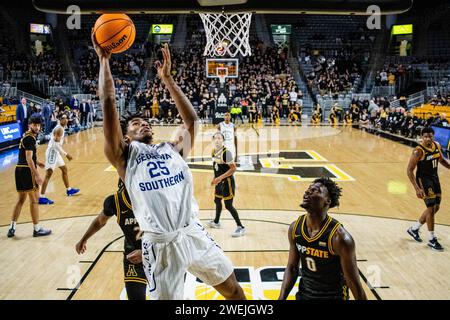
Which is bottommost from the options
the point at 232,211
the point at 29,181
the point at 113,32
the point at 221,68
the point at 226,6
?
the point at 232,211

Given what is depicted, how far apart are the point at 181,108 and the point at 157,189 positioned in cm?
73

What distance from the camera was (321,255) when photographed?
3002 millimetres

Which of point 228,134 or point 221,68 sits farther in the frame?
point 221,68

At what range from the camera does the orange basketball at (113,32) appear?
3.09 metres

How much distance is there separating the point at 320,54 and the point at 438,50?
24.7 feet

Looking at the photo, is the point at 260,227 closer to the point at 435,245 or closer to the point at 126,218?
the point at 435,245

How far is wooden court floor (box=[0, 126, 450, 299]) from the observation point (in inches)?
195

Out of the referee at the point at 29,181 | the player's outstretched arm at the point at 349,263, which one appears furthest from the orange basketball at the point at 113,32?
the referee at the point at 29,181

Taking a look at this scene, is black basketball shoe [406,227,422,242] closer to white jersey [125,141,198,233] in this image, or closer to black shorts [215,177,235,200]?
black shorts [215,177,235,200]

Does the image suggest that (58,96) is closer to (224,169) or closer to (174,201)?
(224,169)

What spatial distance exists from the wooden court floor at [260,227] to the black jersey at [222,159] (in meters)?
0.94

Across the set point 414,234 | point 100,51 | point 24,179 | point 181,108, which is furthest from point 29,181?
point 414,234

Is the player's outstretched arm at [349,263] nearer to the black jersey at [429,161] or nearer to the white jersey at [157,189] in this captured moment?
the white jersey at [157,189]

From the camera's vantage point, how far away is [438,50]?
29422 millimetres
